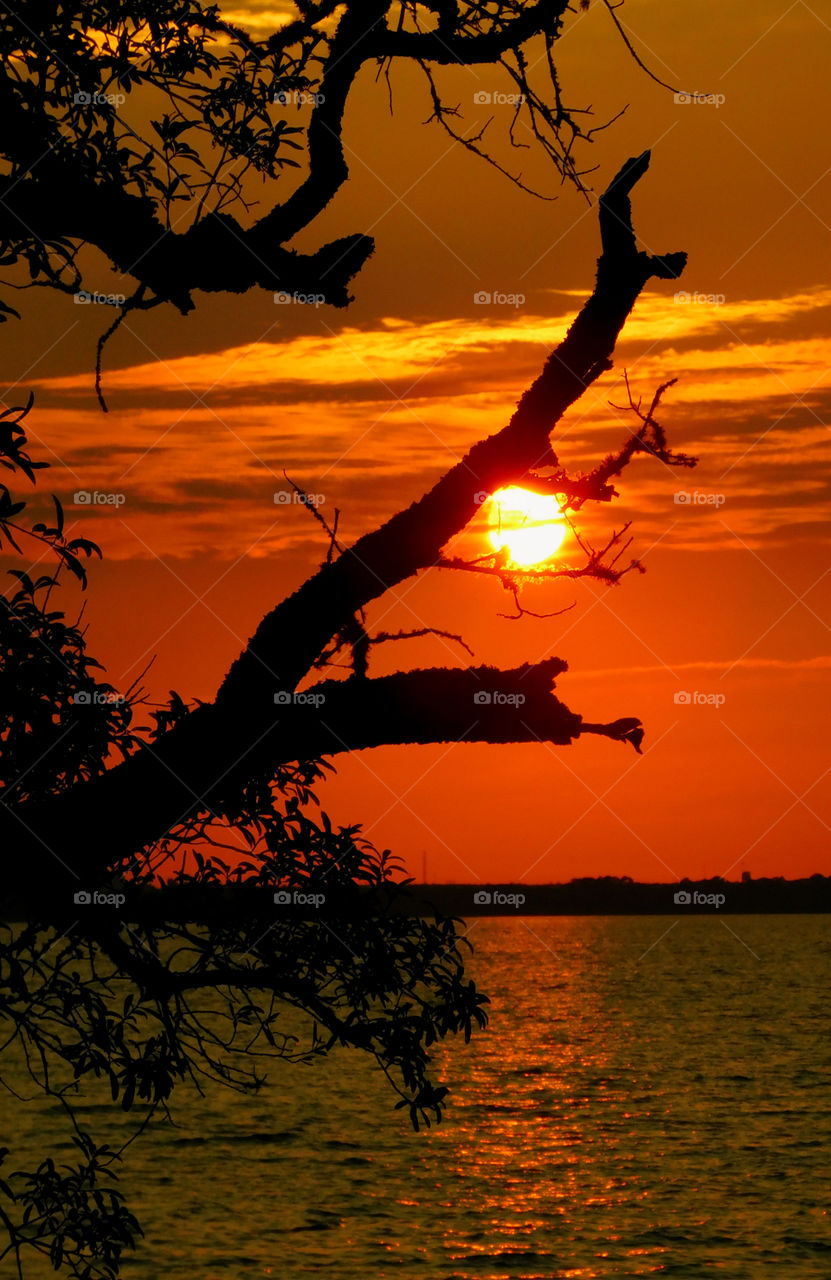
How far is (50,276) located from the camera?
7953 millimetres

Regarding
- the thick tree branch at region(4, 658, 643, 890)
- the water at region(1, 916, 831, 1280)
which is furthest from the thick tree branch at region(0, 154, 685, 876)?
the water at region(1, 916, 831, 1280)

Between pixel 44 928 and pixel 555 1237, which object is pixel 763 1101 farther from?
pixel 44 928

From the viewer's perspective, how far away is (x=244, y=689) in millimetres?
7562

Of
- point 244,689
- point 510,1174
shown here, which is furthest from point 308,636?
point 510,1174

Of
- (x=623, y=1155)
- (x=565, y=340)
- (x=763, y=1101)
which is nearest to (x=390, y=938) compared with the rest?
(x=565, y=340)

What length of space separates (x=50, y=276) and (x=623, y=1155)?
6606cm

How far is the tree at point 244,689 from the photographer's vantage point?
751 cm

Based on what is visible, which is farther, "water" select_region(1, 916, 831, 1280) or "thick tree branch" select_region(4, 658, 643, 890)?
"water" select_region(1, 916, 831, 1280)

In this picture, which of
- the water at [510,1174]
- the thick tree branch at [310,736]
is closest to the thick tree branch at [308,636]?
the thick tree branch at [310,736]

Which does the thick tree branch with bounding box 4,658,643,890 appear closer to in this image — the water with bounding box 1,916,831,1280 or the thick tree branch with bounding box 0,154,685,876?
the thick tree branch with bounding box 0,154,685,876

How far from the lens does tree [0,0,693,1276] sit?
24.6 ft

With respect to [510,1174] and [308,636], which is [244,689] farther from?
[510,1174]

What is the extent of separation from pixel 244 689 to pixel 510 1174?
197 ft

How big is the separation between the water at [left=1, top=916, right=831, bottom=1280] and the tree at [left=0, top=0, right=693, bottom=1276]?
1424 inches
